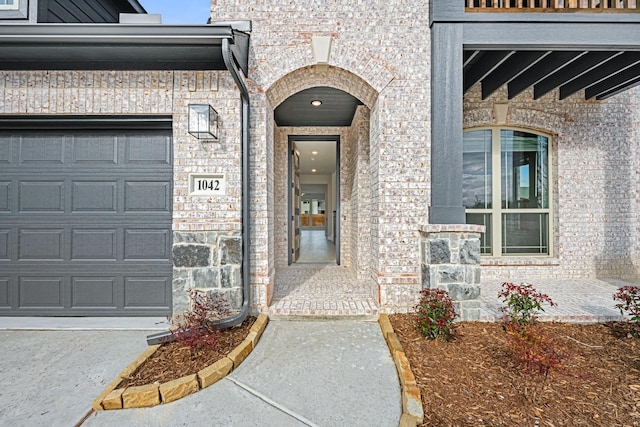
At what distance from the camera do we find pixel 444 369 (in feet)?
7.00

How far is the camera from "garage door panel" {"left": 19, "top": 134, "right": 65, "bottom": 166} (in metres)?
3.13

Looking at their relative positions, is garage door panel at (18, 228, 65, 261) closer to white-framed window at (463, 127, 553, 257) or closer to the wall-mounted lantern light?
the wall-mounted lantern light

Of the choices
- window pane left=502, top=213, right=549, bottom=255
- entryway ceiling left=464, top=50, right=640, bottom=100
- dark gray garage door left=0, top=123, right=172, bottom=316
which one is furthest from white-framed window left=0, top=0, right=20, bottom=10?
window pane left=502, top=213, right=549, bottom=255

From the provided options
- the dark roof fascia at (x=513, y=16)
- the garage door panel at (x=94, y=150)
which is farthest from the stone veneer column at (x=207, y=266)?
the dark roof fascia at (x=513, y=16)

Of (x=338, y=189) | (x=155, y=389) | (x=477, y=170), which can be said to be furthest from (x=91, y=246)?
(x=477, y=170)

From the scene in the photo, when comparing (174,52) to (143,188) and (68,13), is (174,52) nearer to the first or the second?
(143,188)

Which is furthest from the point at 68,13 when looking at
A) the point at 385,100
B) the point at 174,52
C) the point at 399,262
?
the point at 399,262

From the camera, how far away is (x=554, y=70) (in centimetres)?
346

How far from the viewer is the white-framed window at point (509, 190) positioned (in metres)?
4.55

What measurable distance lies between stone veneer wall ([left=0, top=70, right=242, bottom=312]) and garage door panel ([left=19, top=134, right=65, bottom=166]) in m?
A: 0.30

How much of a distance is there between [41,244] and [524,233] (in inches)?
262

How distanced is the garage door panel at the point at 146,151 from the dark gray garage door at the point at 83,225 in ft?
0.04

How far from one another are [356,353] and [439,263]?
4.12ft

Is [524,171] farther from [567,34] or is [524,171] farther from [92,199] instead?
[92,199]
